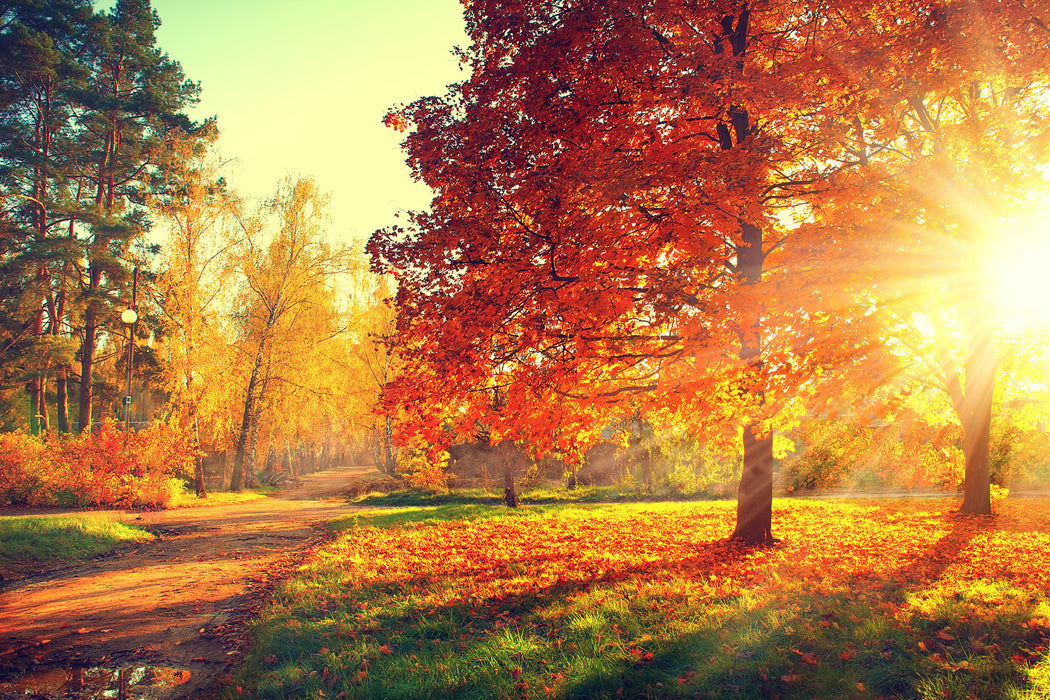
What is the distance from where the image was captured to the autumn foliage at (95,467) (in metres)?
16.2

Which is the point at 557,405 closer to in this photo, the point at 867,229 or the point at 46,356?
the point at 867,229

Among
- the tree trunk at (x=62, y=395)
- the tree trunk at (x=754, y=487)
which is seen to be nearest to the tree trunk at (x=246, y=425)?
the tree trunk at (x=62, y=395)

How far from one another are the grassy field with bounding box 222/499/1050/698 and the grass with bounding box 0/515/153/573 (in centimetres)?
522

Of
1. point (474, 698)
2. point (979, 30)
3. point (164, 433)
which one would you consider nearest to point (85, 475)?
point (164, 433)

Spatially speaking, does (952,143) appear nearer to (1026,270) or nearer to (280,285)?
(1026,270)

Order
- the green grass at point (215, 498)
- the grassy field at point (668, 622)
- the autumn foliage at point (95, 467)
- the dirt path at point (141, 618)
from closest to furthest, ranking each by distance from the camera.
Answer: the grassy field at point (668, 622) < the dirt path at point (141, 618) < the autumn foliage at point (95, 467) < the green grass at point (215, 498)

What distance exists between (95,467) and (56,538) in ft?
26.7

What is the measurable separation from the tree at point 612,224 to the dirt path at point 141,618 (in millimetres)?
3514

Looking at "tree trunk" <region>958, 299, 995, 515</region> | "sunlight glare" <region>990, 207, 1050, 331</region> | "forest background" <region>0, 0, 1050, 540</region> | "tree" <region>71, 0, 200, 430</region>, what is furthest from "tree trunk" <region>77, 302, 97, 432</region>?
"tree trunk" <region>958, 299, 995, 515</region>

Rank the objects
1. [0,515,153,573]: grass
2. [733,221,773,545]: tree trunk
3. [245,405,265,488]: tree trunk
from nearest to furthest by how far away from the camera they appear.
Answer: [733,221,773,545]: tree trunk
[0,515,153,573]: grass
[245,405,265,488]: tree trunk

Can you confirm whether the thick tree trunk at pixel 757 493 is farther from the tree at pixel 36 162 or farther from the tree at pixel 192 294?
the tree at pixel 36 162

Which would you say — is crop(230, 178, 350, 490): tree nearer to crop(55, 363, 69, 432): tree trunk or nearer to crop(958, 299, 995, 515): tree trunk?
crop(55, 363, 69, 432): tree trunk

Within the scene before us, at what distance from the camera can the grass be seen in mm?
9766

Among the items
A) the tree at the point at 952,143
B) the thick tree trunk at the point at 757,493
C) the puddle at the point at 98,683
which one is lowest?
the puddle at the point at 98,683
